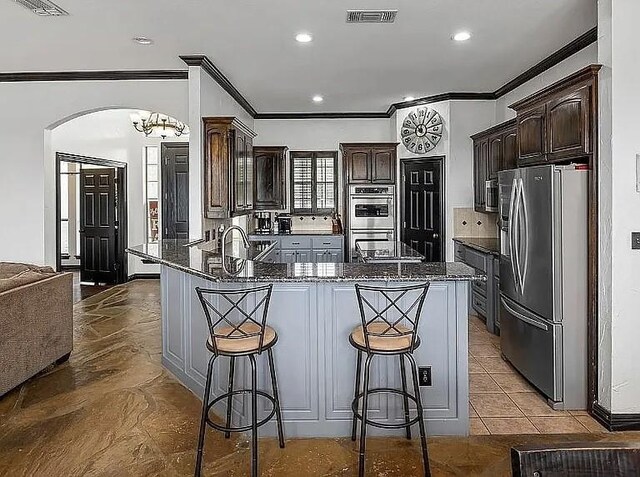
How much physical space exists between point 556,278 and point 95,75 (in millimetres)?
5182

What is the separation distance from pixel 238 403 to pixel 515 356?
236 cm

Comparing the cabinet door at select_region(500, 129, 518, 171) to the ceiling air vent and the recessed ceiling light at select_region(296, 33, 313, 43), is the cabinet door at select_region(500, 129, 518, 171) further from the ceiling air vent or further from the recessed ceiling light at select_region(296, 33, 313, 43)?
the recessed ceiling light at select_region(296, 33, 313, 43)

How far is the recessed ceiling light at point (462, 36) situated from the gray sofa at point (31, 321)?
4037 millimetres

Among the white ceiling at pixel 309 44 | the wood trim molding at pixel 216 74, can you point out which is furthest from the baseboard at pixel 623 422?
the wood trim molding at pixel 216 74

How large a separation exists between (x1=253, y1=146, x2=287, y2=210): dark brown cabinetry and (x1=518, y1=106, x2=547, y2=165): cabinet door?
15.1 ft

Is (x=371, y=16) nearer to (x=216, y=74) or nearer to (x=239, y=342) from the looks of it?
(x=216, y=74)

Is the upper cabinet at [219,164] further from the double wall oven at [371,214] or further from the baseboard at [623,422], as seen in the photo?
the baseboard at [623,422]

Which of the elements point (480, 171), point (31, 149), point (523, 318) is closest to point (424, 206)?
point (480, 171)

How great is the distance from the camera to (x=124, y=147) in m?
9.36

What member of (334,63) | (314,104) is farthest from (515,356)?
(314,104)

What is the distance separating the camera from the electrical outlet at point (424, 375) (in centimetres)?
325

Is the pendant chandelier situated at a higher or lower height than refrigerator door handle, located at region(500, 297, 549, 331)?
higher

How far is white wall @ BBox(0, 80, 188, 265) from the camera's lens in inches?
236

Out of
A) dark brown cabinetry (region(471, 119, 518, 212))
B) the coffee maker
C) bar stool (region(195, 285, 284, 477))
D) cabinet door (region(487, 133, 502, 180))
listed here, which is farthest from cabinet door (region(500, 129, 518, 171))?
the coffee maker
